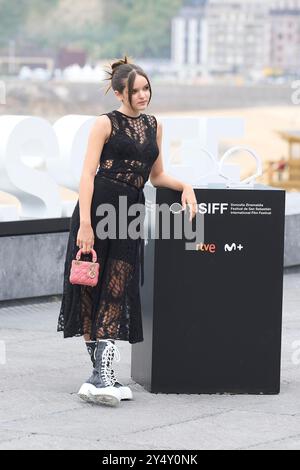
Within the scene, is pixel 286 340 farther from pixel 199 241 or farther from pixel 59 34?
pixel 59 34

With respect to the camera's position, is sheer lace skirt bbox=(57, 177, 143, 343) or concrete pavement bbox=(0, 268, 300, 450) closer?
concrete pavement bbox=(0, 268, 300, 450)

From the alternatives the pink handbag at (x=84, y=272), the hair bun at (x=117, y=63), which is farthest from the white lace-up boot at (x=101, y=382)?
the hair bun at (x=117, y=63)

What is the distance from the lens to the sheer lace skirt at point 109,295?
6.20 m

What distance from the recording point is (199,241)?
6.32 metres

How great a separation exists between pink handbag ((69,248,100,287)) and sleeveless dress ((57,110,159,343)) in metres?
0.08

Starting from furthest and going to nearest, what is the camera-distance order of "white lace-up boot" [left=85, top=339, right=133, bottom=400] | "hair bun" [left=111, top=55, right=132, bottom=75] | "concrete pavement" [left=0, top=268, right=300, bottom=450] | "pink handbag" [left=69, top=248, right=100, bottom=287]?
1. "white lace-up boot" [left=85, top=339, right=133, bottom=400]
2. "hair bun" [left=111, top=55, right=132, bottom=75]
3. "pink handbag" [left=69, top=248, right=100, bottom=287]
4. "concrete pavement" [left=0, top=268, right=300, bottom=450]

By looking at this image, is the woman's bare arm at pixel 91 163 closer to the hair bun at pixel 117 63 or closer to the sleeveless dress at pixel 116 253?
the sleeveless dress at pixel 116 253

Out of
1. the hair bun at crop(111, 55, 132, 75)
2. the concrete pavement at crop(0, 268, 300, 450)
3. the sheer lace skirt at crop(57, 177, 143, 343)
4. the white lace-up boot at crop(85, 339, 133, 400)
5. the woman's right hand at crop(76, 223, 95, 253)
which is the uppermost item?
the hair bun at crop(111, 55, 132, 75)

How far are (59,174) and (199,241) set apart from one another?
17.7ft

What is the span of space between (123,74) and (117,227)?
0.76 meters

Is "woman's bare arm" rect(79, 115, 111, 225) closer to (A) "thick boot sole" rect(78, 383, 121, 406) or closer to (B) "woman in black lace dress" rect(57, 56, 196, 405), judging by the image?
(B) "woman in black lace dress" rect(57, 56, 196, 405)

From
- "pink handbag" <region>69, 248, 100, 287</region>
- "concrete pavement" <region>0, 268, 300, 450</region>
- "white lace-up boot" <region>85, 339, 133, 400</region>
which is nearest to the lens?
"concrete pavement" <region>0, 268, 300, 450</region>

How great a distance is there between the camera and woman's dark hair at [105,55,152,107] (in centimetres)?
608

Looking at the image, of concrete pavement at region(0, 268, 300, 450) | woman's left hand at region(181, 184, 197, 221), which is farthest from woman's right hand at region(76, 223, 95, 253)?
concrete pavement at region(0, 268, 300, 450)
